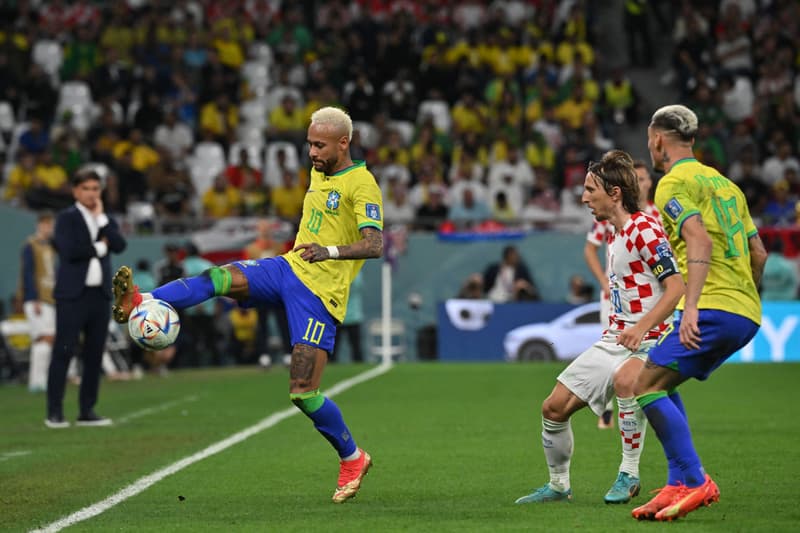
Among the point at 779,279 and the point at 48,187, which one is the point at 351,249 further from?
the point at 48,187

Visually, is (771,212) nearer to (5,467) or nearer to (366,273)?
(366,273)

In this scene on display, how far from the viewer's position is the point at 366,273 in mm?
24297

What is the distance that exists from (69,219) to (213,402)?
357cm

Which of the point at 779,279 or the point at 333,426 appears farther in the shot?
the point at 779,279

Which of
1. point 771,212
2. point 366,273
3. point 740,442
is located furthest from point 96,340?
point 771,212

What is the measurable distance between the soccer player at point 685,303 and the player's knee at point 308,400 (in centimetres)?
196

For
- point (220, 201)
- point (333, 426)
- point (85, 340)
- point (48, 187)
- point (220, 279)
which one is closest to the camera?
point (220, 279)

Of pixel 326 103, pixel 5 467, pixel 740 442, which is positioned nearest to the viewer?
pixel 5 467

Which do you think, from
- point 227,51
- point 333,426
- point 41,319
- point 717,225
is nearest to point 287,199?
point 227,51

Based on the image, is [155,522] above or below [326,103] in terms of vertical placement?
below

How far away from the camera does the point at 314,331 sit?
816 centimetres

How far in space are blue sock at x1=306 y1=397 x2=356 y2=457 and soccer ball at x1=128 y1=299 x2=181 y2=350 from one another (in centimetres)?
99

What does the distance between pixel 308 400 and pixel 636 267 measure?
6.86ft

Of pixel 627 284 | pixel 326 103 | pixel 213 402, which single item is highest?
pixel 326 103
